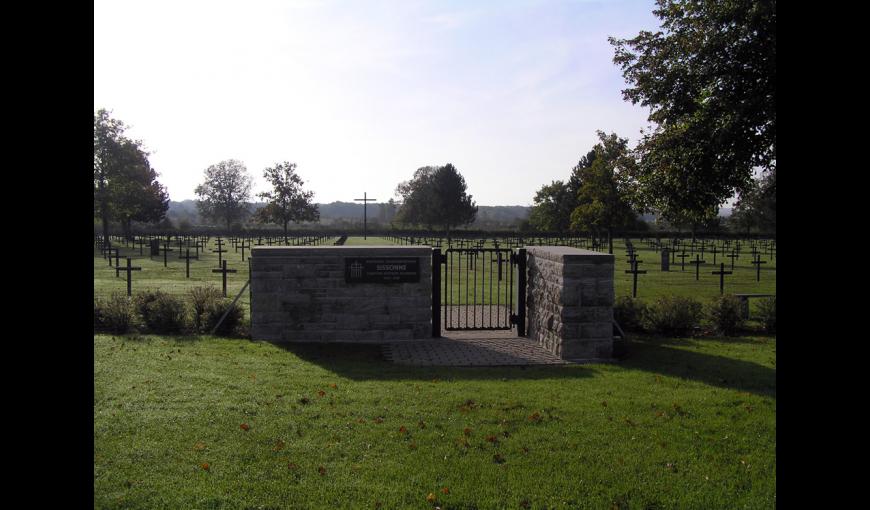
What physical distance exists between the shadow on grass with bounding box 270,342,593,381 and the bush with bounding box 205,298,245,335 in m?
1.94

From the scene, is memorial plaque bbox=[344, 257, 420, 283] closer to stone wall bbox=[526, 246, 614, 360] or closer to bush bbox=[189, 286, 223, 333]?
stone wall bbox=[526, 246, 614, 360]

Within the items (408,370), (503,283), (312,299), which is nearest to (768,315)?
(408,370)

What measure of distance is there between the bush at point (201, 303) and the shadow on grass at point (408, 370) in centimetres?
245

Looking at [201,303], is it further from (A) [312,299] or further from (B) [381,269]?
(B) [381,269]

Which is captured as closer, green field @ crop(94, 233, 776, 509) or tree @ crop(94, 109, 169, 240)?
green field @ crop(94, 233, 776, 509)

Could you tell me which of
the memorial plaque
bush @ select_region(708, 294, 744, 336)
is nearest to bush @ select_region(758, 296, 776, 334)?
bush @ select_region(708, 294, 744, 336)

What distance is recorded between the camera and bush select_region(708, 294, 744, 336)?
1194cm

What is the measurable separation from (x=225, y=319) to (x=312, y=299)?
174cm

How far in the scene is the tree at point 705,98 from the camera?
11109mm
